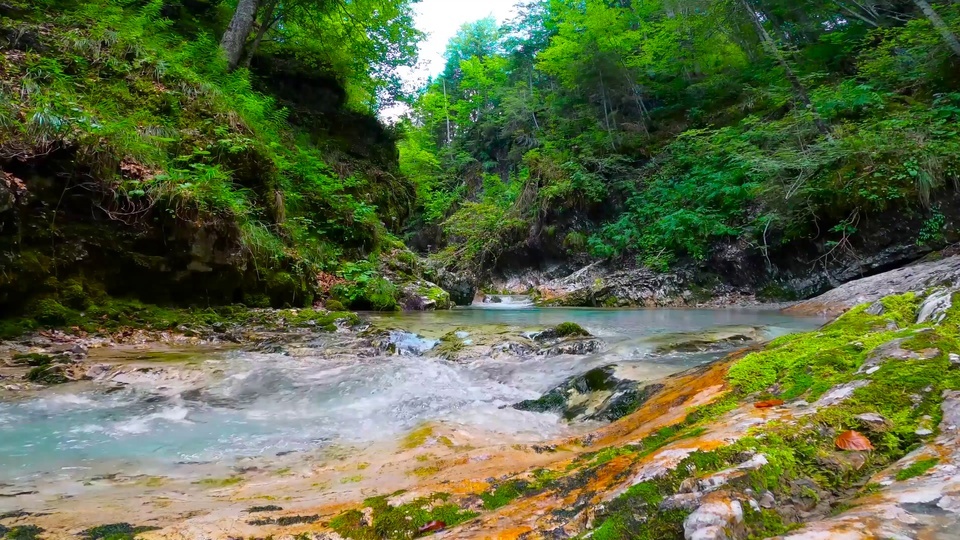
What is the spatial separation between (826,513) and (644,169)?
18982 millimetres

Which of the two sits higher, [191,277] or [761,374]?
[191,277]

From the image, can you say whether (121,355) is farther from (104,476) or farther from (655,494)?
(655,494)

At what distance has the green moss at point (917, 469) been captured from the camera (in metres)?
1.16

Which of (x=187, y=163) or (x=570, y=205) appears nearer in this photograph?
(x=187, y=163)

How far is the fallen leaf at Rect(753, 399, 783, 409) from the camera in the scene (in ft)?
6.32

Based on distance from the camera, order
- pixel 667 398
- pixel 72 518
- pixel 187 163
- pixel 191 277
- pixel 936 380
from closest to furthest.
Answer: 1. pixel 936 380
2. pixel 72 518
3. pixel 667 398
4. pixel 191 277
5. pixel 187 163

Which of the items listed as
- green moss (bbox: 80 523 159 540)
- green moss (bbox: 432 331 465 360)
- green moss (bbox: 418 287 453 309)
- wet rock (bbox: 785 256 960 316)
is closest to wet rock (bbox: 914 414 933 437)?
green moss (bbox: 80 523 159 540)

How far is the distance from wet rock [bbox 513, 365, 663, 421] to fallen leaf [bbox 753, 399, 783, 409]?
1282 millimetres

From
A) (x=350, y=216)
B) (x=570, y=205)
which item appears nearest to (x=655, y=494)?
(x=350, y=216)

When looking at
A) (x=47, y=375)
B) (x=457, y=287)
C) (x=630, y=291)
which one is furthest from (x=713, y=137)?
(x=47, y=375)

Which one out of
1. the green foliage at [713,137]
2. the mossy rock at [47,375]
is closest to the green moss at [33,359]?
the mossy rock at [47,375]

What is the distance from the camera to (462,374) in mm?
4781

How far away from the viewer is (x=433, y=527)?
5.41 feet

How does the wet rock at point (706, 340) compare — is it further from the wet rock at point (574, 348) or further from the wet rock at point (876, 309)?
the wet rock at point (876, 309)
